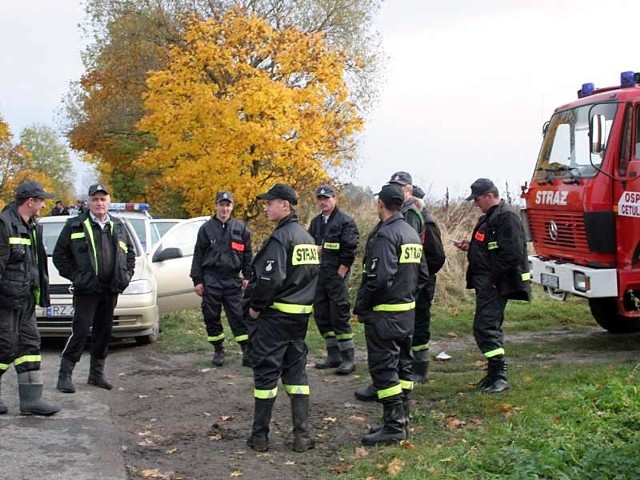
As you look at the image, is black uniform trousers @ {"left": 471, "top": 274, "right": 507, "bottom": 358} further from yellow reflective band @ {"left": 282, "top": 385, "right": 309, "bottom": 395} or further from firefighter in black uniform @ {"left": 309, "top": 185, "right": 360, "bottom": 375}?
yellow reflective band @ {"left": 282, "top": 385, "right": 309, "bottom": 395}

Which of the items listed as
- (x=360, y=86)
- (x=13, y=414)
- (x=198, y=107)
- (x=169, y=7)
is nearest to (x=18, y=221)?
(x=13, y=414)

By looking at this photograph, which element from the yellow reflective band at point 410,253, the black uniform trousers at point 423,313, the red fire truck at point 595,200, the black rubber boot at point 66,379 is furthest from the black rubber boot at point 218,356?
the red fire truck at point 595,200

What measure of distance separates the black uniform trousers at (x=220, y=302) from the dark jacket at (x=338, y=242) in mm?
1122

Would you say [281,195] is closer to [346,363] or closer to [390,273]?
[390,273]

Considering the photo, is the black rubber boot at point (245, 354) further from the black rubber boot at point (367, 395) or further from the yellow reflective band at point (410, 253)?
the yellow reflective band at point (410, 253)

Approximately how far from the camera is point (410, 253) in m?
5.68

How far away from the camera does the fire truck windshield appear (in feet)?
26.3

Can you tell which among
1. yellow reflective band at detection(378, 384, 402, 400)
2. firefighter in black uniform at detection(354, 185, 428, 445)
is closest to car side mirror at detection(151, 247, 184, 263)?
firefighter in black uniform at detection(354, 185, 428, 445)

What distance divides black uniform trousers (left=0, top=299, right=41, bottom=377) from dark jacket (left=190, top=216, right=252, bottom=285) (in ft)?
7.55

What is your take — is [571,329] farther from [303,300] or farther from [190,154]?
→ [190,154]

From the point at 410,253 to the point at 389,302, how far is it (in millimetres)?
400

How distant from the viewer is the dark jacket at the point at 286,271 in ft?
17.9

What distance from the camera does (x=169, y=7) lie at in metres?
28.1

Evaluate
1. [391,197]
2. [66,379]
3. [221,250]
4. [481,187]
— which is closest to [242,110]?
[221,250]
